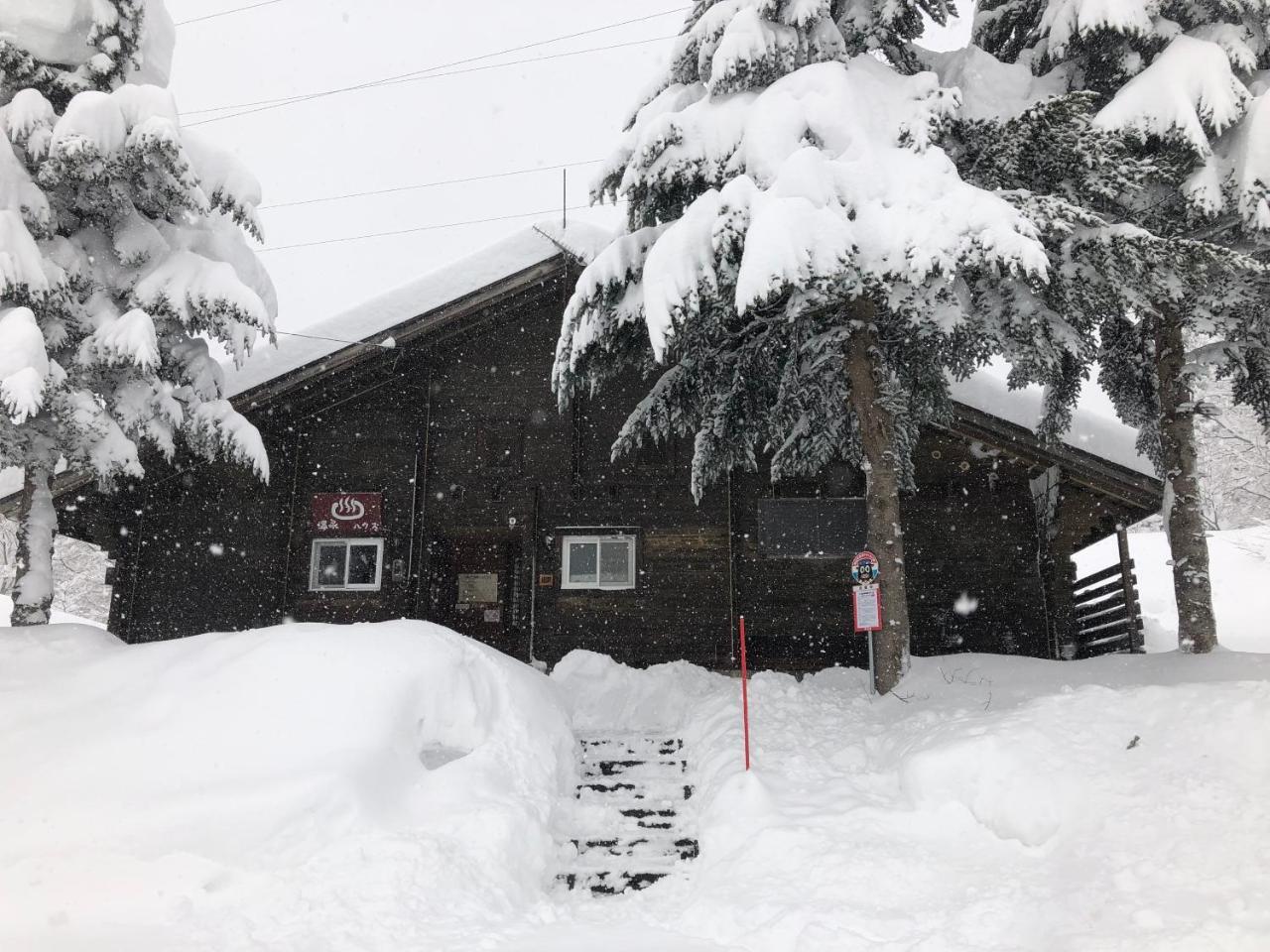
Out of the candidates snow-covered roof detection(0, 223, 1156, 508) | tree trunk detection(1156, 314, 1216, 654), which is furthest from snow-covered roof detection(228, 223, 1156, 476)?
tree trunk detection(1156, 314, 1216, 654)

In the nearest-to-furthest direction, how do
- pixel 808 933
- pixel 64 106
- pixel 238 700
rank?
pixel 808 933 < pixel 238 700 < pixel 64 106

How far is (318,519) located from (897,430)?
939cm

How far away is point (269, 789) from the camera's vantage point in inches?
264

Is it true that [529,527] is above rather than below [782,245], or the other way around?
below

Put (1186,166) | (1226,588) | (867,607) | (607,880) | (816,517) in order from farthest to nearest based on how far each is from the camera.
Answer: (1226,588) → (816,517) → (1186,166) → (867,607) → (607,880)

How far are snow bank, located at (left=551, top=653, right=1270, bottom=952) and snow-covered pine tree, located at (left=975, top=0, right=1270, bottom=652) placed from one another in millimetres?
3308

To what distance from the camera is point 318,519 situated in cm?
1474

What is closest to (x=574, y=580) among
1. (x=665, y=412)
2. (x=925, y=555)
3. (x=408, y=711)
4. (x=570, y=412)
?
(x=570, y=412)

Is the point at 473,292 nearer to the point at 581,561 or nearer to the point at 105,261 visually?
the point at 581,561

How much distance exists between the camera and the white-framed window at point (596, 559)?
1460 centimetres

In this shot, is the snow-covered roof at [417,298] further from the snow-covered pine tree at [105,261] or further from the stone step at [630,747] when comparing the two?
the stone step at [630,747]

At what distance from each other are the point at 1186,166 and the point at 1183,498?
13.1 feet

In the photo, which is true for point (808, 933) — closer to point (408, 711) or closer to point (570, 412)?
point (408, 711)

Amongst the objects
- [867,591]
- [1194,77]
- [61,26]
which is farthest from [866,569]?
→ [61,26]
